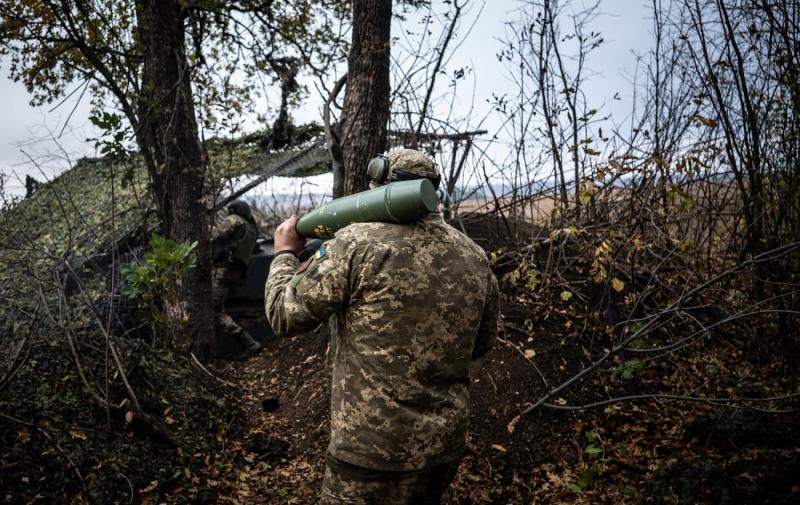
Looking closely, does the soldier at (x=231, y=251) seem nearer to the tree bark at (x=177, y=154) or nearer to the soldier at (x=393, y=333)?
the tree bark at (x=177, y=154)

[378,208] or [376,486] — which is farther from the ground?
[378,208]

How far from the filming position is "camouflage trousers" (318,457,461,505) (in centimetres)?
222

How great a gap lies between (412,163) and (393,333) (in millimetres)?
703

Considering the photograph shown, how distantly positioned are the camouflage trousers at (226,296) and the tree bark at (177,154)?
630 mm

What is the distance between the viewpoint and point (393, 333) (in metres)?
2.16

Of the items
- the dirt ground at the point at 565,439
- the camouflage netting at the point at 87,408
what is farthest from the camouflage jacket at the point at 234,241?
the dirt ground at the point at 565,439

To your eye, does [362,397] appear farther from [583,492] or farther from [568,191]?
[568,191]

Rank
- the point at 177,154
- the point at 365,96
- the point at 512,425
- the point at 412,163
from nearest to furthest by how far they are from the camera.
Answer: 1. the point at 412,163
2. the point at 512,425
3. the point at 365,96
4. the point at 177,154

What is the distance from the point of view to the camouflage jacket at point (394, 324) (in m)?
2.15

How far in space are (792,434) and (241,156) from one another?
8.49 meters

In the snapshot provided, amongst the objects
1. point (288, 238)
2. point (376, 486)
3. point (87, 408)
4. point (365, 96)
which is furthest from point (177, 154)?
point (376, 486)

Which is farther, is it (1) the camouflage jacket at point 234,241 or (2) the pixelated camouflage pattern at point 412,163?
(1) the camouflage jacket at point 234,241

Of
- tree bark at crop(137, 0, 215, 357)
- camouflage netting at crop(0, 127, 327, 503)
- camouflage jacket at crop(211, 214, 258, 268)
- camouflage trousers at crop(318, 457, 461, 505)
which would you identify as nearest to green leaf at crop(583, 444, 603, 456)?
camouflage trousers at crop(318, 457, 461, 505)

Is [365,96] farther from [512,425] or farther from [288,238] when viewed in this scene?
[512,425]
